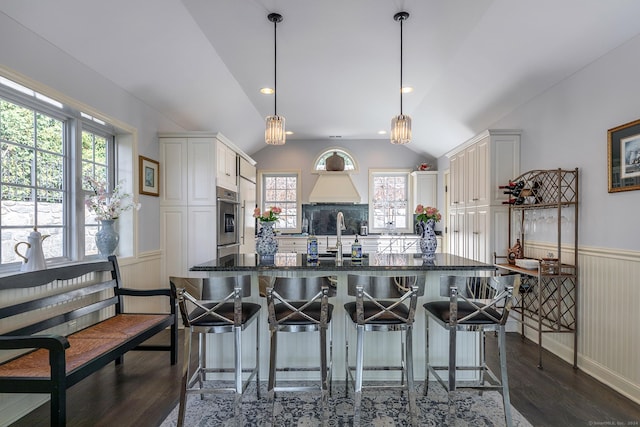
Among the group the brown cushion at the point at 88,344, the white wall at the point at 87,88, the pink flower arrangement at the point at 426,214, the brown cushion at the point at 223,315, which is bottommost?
the brown cushion at the point at 88,344

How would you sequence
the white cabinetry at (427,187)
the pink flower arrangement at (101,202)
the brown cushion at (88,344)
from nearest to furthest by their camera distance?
the brown cushion at (88,344) < the pink flower arrangement at (101,202) < the white cabinetry at (427,187)

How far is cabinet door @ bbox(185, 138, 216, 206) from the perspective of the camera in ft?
12.8

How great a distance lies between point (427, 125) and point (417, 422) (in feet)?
14.3

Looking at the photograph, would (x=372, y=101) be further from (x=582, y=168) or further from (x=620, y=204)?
(x=620, y=204)

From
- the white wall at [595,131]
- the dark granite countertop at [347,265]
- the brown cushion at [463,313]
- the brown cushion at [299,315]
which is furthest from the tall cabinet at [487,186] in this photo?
the brown cushion at [299,315]

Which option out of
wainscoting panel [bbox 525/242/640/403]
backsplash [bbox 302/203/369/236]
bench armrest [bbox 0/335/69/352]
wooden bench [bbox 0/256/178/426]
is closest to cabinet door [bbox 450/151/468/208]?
wainscoting panel [bbox 525/242/640/403]

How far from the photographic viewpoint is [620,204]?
2.47 m

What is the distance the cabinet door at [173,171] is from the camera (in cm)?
388

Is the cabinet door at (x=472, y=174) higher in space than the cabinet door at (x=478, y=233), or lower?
higher

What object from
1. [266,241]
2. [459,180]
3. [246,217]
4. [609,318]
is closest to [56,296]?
[266,241]

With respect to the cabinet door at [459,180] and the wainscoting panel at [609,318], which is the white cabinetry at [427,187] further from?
the wainscoting panel at [609,318]

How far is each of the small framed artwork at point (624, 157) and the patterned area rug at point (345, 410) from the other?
5.83 feet

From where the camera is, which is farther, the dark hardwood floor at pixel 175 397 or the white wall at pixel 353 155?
the white wall at pixel 353 155

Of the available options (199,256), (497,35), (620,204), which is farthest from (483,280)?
(199,256)
